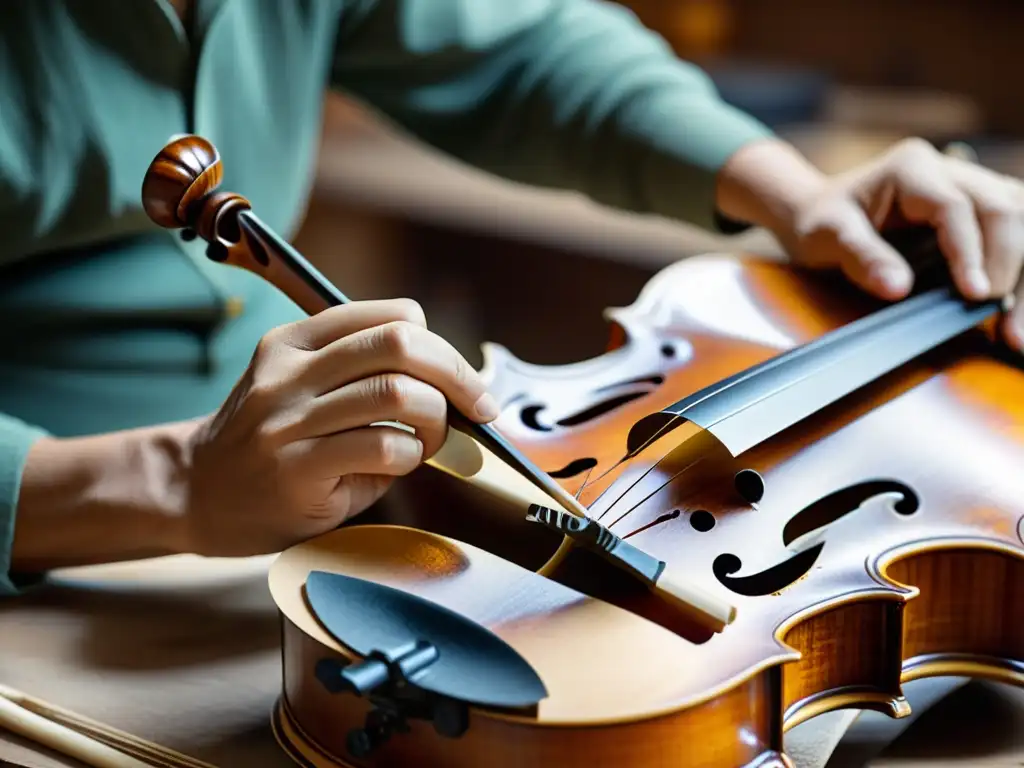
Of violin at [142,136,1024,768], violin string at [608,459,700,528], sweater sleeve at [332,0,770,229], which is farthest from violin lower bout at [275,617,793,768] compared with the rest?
sweater sleeve at [332,0,770,229]

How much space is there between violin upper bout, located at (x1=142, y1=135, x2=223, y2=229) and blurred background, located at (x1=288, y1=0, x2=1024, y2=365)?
Answer: 1.12 meters

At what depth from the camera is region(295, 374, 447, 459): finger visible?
19.7 inches

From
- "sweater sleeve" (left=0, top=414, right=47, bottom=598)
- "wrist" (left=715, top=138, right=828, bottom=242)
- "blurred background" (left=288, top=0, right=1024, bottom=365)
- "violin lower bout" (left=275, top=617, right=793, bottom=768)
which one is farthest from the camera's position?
"blurred background" (left=288, top=0, right=1024, bottom=365)

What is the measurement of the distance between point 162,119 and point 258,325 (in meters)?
0.18

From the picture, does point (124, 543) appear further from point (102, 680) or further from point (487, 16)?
point (487, 16)

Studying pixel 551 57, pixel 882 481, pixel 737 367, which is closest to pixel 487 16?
pixel 551 57

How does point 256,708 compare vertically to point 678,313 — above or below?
below

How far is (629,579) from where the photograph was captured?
0.47 metres

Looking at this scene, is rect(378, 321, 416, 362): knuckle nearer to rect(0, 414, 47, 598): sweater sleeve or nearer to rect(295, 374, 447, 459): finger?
rect(295, 374, 447, 459): finger

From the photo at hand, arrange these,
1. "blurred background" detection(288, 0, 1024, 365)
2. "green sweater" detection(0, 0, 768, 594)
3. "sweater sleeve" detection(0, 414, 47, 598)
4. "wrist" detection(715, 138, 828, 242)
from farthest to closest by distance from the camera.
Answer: "blurred background" detection(288, 0, 1024, 365), "wrist" detection(715, 138, 828, 242), "green sweater" detection(0, 0, 768, 594), "sweater sleeve" detection(0, 414, 47, 598)

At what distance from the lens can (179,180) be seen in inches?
21.9

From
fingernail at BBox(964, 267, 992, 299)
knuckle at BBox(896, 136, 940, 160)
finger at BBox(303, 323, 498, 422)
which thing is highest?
knuckle at BBox(896, 136, 940, 160)

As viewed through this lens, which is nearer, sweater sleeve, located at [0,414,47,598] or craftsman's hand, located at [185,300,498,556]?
craftsman's hand, located at [185,300,498,556]

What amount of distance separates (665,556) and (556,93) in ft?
1.93
